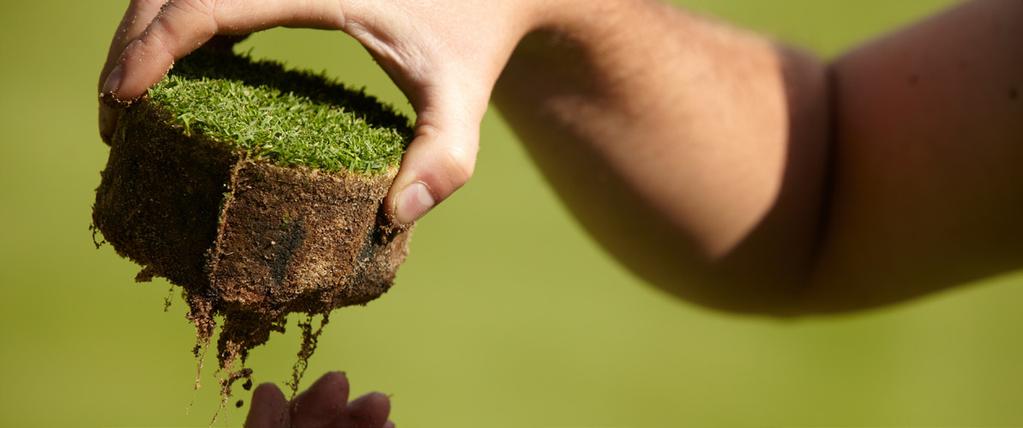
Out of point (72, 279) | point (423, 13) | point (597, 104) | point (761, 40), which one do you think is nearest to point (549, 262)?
point (72, 279)

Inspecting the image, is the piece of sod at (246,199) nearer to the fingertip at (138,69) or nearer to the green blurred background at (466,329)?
the fingertip at (138,69)

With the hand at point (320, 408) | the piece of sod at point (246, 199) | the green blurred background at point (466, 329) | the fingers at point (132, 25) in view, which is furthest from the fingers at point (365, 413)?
the green blurred background at point (466, 329)

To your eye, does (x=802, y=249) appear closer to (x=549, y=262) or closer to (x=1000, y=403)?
(x=549, y=262)

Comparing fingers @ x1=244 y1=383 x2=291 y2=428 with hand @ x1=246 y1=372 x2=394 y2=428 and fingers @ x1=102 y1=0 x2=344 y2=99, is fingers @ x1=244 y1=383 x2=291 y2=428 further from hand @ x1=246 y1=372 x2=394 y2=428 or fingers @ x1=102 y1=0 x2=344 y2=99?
fingers @ x1=102 y1=0 x2=344 y2=99

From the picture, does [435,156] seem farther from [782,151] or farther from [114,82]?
[782,151]

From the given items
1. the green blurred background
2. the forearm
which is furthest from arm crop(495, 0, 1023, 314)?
the green blurred background

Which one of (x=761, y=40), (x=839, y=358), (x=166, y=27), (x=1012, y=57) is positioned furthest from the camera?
(x=839, y=358)

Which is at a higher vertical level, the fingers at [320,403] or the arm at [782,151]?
the arm at [782,151]
